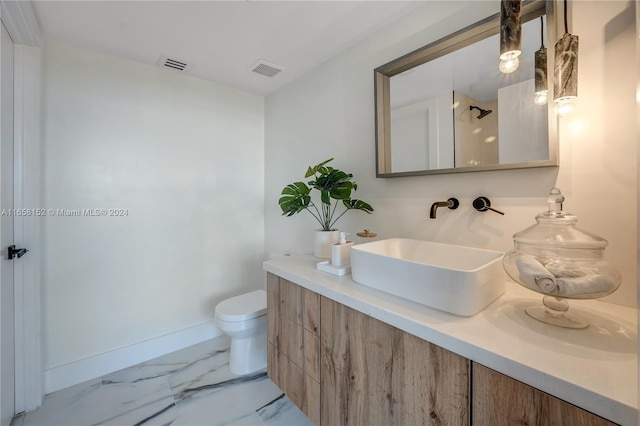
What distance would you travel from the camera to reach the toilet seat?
70.1 inches

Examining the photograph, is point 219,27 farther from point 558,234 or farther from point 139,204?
point 558,234

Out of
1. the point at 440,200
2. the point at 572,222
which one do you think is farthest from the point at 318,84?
the point at 572,222

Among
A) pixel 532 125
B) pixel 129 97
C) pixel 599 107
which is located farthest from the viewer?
pixel 129 97

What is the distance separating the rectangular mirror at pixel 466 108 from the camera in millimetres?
1052

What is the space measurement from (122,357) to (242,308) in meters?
0.99

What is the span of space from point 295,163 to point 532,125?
1626 mm

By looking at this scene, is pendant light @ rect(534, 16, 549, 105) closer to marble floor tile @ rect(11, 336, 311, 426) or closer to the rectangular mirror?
the rectangular mirror

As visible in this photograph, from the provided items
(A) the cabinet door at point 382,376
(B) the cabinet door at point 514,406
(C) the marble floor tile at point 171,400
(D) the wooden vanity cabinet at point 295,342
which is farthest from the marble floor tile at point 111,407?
(B) the cabinet door at point 514,406

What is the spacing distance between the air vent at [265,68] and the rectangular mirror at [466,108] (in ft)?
2.99

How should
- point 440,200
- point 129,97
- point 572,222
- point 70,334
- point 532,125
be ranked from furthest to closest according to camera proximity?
point 129,97 → point 70,334 → point 440,200 → point 532,125 → point 572,222

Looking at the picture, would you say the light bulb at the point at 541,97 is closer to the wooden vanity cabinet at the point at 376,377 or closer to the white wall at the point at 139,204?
the wooden vanity cabinet at the point at 376,377

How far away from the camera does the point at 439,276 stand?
0.86m

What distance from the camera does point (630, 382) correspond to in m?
0.54

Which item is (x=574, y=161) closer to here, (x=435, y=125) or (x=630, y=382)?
(x=435, y=125)
